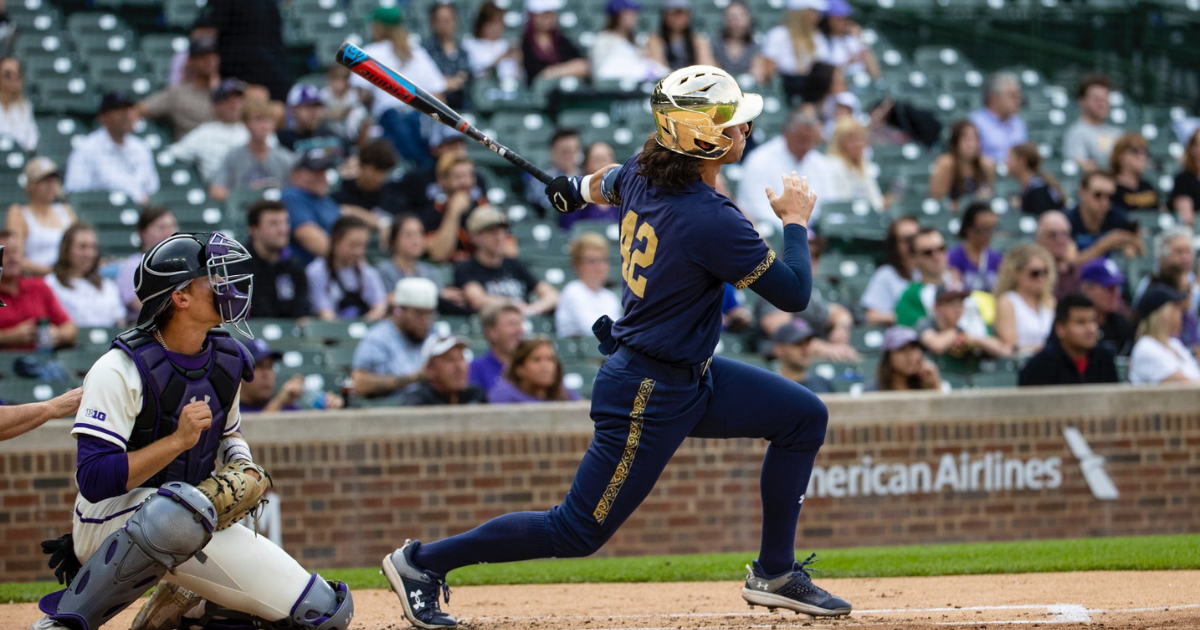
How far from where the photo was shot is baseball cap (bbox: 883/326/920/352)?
26.1ft

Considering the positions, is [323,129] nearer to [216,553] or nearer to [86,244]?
[86,244]

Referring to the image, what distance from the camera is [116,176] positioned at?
9453mm

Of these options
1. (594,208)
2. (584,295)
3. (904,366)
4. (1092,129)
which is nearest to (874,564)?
(904,366)

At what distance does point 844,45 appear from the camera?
12.2 metres

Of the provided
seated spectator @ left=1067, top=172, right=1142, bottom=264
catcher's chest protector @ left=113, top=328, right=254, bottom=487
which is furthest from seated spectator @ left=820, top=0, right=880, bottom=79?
catcher's chest protector @ left=113, top=328, right=254, bottom=487

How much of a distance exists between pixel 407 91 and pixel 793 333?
10.7ft

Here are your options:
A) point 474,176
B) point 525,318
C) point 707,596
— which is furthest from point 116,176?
point 707,596

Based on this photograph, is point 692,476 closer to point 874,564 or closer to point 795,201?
point 874,564

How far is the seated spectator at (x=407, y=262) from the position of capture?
28.0 ft

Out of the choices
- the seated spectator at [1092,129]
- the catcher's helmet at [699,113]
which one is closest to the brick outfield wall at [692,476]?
the catcher's helmet at [699,113]

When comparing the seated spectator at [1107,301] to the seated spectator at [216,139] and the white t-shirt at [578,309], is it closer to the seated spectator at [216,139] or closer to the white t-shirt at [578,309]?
the white t-shirt at [578,309]

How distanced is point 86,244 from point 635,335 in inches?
188

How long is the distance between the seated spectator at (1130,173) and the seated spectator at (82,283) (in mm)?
7084

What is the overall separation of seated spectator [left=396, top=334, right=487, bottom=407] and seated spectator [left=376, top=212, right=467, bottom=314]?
2.83ft
